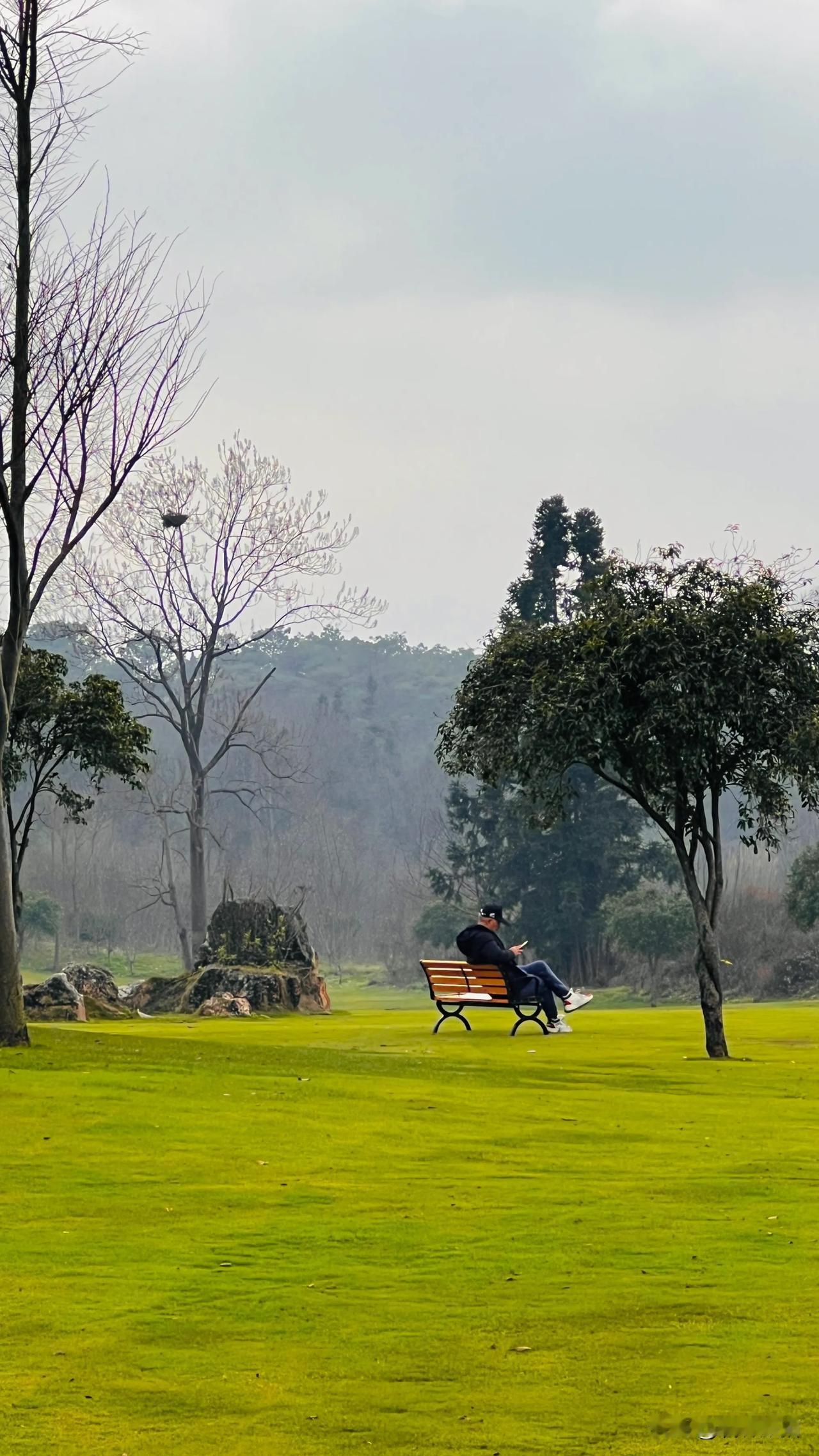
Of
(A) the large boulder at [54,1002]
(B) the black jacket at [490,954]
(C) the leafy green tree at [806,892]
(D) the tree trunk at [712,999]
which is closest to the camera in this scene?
(D) the tree trunk at [712,999]

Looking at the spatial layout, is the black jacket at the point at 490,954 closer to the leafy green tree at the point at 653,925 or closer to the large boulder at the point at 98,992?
the large boulder at the point at 98,992

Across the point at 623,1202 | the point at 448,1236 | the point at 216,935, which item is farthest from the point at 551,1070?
the point at 216,935

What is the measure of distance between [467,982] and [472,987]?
0.12 metres

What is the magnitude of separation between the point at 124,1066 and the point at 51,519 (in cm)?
664

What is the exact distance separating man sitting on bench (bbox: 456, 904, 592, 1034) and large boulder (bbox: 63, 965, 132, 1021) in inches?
485

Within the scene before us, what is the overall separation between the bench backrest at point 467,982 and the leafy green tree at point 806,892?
2588 cm

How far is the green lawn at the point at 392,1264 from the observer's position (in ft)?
17.8

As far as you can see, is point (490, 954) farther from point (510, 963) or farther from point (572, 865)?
point (572, 865)

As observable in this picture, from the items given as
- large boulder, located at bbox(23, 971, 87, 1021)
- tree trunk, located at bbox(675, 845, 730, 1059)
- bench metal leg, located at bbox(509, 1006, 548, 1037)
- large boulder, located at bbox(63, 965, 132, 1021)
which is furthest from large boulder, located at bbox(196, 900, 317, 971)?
tree trunk, located at bbox(675, 845, 730, 1059)

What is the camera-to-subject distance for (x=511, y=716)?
Result: 2181 centimetres

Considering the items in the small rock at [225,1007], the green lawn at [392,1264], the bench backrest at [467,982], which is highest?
the bench backrest at [467,982]

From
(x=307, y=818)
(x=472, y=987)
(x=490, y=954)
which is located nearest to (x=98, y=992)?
(x=472, y=987)

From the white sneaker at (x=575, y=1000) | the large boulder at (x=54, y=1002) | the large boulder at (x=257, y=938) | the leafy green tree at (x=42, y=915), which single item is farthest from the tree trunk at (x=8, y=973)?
the leafy green tree at (x=42, y=915)

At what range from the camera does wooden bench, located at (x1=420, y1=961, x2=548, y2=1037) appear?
70.6 ft
